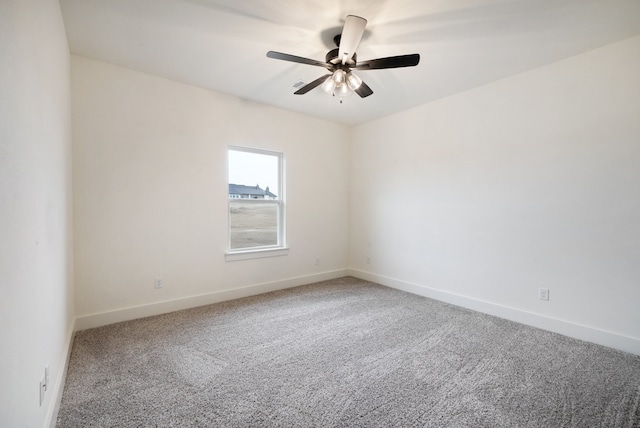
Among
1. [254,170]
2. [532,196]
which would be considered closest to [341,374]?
[532,196]

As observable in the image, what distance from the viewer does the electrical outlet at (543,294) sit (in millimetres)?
2855

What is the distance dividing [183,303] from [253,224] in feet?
4.37

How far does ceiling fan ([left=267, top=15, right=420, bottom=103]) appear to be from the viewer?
197 cm

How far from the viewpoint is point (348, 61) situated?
2328mm

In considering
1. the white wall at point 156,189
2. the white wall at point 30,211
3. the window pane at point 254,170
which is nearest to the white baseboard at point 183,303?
the white wall at point 156,189

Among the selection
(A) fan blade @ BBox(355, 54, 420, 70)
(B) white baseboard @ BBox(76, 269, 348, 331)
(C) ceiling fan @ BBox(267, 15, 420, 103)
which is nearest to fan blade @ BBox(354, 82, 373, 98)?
(C) ceiling fan @ BBox(267, 15, 420, 103)

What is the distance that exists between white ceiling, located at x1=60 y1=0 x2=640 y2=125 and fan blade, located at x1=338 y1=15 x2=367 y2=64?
22 cm

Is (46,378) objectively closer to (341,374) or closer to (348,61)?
(341,374)

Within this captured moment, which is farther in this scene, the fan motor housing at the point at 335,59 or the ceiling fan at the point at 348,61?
the fan motor housing at the point at 335,59

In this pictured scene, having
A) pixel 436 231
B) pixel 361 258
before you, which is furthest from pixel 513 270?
pixel 361 258

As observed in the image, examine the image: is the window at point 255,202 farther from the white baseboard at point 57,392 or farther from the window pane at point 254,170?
the white baseboard at point 57,392

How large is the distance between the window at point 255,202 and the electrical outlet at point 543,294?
311 cm

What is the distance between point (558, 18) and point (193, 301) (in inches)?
171

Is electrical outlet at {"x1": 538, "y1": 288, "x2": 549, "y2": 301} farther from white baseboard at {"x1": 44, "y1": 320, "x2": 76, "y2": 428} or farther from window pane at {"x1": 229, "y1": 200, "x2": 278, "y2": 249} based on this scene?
white baseboard at {"x1": 44, "y1": 320, "x2": 76, "y2": 428}
